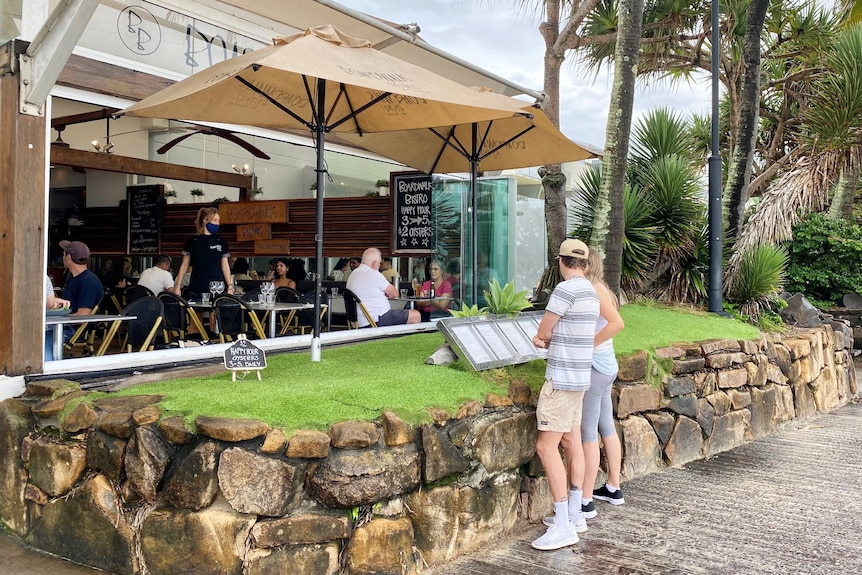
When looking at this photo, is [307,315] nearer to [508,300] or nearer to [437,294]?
[437,294]

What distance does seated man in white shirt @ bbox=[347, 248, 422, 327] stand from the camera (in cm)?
761

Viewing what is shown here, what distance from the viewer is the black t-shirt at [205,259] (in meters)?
7.22

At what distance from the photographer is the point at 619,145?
790 cm

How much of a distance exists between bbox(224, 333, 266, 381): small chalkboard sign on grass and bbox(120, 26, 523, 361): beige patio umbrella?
75 cm

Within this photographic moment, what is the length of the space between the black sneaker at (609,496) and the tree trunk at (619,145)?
10.7 ft

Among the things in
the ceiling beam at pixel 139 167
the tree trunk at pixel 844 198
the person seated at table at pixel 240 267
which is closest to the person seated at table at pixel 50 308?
the ceiling beam at pixel 139 167

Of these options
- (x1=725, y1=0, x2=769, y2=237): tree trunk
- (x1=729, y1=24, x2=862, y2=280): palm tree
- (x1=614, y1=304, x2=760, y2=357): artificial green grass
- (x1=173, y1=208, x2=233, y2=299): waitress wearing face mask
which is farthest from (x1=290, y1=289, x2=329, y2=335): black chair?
(x1=725, y1=0, x2=769, y2=237): tree trunk

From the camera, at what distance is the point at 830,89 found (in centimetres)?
988

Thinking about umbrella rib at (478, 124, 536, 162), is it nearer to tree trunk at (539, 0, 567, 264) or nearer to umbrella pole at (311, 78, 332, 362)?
tree trunk at (539, 0, 567, 264)

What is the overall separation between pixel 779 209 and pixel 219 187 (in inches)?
350

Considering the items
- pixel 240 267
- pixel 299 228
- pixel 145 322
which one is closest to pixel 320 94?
pixel 145 322

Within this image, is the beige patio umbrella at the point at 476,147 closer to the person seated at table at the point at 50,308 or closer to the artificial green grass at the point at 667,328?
the artificial green grass at the point at 667,328

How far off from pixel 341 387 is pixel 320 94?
2076 millimetres

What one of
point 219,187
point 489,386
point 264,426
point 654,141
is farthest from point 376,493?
point 219,187
